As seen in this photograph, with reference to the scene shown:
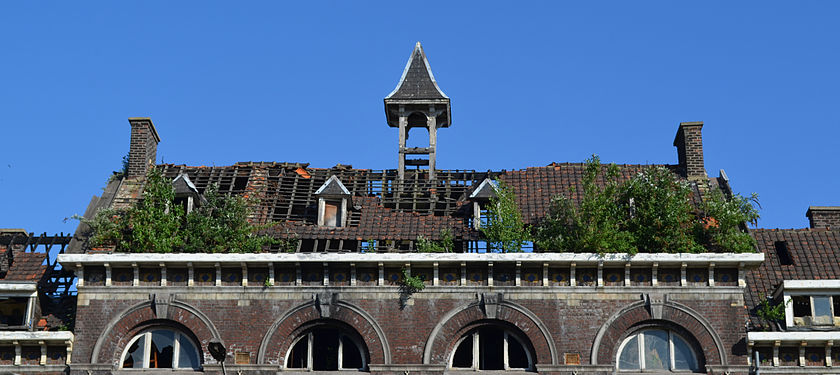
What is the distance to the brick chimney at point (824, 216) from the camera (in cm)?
3788

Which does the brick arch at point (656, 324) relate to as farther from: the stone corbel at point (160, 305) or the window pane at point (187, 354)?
the stone corbel at point (160, 305)

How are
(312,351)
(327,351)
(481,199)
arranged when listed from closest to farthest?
(312,351) < (327,351) < (481,199)

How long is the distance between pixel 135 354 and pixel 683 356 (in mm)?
14332

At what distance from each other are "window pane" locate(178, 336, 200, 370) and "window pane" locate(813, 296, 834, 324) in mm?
16314

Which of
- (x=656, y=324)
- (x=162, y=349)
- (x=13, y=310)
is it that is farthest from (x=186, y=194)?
(x=656, y=324)

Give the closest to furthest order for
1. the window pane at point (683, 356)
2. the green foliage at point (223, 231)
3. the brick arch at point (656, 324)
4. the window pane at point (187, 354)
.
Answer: the brick arch at point (656, 324), the window pane at point (683, 356), the window pane at point (187, 354), the green foliage at point (223, 231)

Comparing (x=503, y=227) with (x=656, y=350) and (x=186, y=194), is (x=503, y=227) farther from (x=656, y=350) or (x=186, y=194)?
(x=186, y=194)

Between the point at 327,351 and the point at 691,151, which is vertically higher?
the point at 691,151

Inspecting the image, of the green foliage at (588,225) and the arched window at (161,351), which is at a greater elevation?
the green foliage at (588,225)

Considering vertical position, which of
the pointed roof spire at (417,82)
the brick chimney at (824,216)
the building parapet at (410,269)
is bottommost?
the building parapet at (410,269)

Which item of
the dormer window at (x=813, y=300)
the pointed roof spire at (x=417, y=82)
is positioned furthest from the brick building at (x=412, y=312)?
the pointed roof spire at (x=417, y=82)

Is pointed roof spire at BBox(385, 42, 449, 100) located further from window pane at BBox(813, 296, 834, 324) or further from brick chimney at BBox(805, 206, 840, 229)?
window pane at BBox(813, 296, 834, 324)

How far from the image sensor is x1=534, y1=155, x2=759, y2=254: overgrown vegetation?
3169 cm

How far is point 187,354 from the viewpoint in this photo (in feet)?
104
